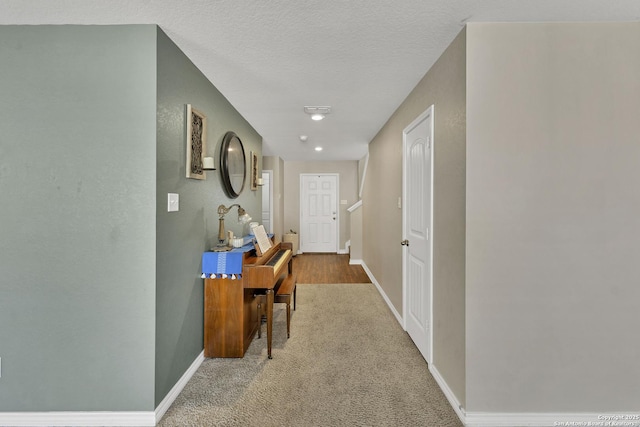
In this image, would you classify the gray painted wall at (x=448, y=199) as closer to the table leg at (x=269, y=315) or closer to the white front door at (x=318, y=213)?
the table leg at (x=269, y=315)

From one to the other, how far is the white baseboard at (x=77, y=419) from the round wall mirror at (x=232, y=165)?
1769 mm

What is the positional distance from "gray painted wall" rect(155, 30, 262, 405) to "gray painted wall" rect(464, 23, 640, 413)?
5.80 ft

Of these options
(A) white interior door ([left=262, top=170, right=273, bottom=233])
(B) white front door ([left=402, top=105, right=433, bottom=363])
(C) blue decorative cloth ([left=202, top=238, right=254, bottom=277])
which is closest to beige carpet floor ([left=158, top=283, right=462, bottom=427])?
(B) white front door ([left=402, top=105, right=433, bottom=363])

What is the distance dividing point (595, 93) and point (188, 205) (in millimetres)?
2554

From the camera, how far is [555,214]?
1.56m

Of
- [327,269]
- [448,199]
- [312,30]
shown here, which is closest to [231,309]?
[448,199]

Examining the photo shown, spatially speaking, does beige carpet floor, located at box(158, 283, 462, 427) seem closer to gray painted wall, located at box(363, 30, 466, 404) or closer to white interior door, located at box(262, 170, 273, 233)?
gray painted wall, located at box(363, 30, 466, 404)

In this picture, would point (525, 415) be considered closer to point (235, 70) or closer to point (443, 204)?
point (443, 204)

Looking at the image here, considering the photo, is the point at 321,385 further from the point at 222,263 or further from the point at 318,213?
the point at 318,213

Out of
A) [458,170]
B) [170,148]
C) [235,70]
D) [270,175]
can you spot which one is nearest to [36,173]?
[170,148]

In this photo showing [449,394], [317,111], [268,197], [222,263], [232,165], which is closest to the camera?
[449,394]

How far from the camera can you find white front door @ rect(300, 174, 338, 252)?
686 centimetres

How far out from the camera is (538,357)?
1.56 metres

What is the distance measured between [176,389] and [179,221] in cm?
109
